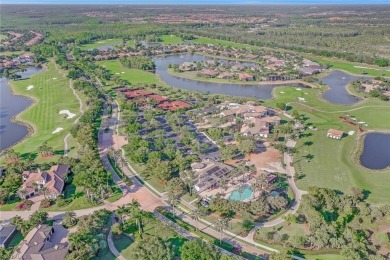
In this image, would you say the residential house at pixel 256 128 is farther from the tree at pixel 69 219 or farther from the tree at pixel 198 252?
the tree at pixel 69 219

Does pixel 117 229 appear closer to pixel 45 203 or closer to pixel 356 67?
pixel 45 203

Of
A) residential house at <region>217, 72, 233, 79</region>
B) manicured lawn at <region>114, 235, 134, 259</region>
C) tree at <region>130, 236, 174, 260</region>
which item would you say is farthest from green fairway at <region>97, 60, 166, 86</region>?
tree at <region>130, 236, 174, 260</region>

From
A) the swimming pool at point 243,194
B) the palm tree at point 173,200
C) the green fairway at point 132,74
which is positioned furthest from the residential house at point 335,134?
the green fairway at point 132,74

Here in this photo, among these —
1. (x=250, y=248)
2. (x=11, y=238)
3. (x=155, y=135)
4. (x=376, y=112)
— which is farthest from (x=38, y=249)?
(x=376, y=112)

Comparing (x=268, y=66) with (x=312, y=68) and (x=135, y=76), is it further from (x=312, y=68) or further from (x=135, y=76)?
(x=135, y=76)

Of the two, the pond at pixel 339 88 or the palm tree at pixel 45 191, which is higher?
the pond at pixel 339 88
